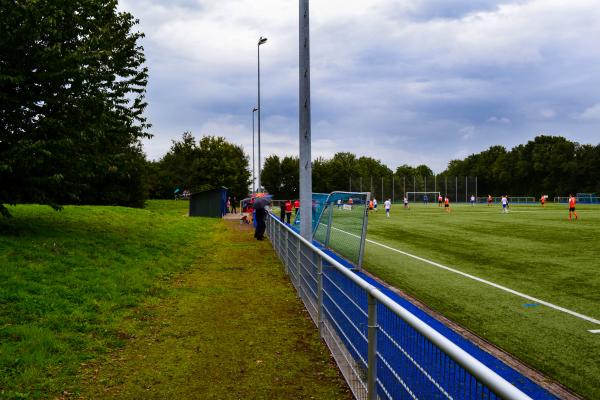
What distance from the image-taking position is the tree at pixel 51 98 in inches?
431

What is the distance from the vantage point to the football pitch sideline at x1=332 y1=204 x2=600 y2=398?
18.9ft

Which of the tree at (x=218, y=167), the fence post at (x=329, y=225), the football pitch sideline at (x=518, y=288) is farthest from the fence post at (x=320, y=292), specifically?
the tree at (x=218, y=167)

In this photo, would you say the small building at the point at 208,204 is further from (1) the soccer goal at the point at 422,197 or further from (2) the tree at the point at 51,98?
(1) the soccer goal at the point at 422,197

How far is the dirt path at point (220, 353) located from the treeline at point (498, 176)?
7318 cm

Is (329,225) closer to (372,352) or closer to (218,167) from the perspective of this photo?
(372,352)

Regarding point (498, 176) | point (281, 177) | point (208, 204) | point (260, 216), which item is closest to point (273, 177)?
point (281, 177)

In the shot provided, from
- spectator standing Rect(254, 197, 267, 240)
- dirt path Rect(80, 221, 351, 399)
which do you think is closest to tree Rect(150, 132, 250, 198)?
spectator standing Rect(254, 197, 267, 240)

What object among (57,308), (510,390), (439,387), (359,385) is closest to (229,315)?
(57,308)

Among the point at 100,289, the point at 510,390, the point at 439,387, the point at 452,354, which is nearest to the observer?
the point at 510,390

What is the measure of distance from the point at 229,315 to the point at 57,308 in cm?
245

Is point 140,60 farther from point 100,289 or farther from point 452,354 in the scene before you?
point 452,354

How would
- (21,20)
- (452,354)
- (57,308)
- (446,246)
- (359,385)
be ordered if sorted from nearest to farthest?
(452,354)
(359,385)
(57,308)
(21,20)
(446,246)

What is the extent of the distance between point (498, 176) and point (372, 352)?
114m

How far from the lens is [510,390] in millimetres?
1853
